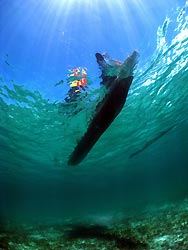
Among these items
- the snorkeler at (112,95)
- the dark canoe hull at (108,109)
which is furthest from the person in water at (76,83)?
the dark canoe hull at (108,109)

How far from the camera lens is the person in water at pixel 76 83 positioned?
14791 millimetres

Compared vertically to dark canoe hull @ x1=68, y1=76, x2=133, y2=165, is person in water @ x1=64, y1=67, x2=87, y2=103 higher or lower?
higher

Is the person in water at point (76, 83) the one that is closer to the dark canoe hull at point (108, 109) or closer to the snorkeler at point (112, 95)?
the snorkeler at point (112, 95)

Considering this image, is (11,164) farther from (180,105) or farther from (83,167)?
(180,105)

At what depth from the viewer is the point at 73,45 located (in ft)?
43.5

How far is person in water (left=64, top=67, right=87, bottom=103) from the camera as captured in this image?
14.8 metres

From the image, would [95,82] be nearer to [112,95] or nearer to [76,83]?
[76,83]

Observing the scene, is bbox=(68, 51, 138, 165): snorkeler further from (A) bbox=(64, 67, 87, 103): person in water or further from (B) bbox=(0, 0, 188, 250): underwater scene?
(A) bbox=(64, 67, 87, 103): person in water

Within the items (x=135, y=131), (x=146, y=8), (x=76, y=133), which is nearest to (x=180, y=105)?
(x=135, y=131)

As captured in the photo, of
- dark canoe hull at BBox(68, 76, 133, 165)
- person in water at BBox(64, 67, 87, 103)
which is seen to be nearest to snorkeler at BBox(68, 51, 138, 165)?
dark canoe hull at BBox(68, 76, 133, 165)

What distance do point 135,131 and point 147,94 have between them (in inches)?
431

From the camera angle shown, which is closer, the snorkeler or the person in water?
the snorkeler

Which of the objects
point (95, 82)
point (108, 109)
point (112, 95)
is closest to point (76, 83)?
point (95, 82)

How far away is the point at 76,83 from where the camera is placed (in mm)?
16156
